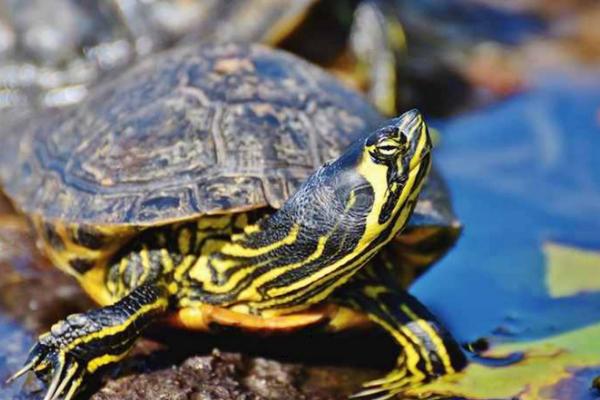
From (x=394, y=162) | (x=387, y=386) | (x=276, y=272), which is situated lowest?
(x=387, y=386)

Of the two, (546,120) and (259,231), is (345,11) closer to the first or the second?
(546,120)

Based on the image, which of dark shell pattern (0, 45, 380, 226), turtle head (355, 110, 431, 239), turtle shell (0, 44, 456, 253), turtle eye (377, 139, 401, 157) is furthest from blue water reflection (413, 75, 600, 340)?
turtle eye (377, 139, 401, 157)

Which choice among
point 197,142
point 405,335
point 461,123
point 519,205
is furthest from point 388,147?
point 461,123

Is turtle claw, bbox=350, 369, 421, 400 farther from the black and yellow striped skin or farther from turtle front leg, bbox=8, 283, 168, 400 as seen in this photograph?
turtle front leg, bbox=8, 283, 168, 400

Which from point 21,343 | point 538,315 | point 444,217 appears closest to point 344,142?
point 444,217

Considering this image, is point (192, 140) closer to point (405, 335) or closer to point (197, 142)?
point (197, 142)

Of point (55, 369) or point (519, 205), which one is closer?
point (55, 369)

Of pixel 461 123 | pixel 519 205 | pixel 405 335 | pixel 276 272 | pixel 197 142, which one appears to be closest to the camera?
pixel 276 272

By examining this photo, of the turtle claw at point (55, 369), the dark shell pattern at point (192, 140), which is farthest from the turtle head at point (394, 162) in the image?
the turtle claw at point (55, 369)
